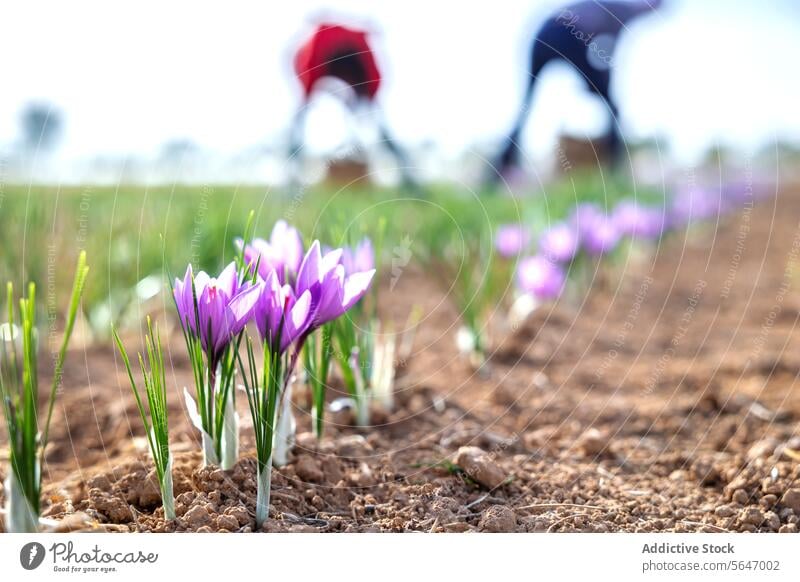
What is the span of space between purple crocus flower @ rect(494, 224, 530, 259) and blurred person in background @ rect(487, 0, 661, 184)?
9.0 inches

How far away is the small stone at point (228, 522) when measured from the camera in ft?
2.59

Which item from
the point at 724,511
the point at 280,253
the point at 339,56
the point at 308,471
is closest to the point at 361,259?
the point at 280,253

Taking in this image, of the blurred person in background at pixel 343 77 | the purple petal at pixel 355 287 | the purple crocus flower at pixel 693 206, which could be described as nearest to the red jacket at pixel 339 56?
the blurred person in background at pixel 343 77

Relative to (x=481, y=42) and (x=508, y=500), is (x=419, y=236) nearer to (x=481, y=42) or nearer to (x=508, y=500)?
(x=481, y=42)

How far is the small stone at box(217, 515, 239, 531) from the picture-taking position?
79 cm

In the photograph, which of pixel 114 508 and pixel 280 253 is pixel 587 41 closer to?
pixel 280 253

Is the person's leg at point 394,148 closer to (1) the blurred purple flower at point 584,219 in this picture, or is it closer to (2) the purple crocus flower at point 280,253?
(1) the blurred purple flower at point 584,219

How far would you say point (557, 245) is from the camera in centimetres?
180

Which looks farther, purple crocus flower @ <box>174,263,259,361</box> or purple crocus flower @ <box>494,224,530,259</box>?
purple crocus flower @ <box>494,224,530,259</box>

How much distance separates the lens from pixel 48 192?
1.92 m

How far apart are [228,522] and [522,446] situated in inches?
18.0

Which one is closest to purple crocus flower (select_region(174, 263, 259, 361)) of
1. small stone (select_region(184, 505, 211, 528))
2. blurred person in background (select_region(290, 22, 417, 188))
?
small stone (select_region(184, 505, 211, 528))

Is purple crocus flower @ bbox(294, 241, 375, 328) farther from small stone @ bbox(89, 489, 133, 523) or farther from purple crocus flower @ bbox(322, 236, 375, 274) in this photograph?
small stone @ bbox(89, 489, 133, 523)

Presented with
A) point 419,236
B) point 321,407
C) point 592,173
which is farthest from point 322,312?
point 592,173
